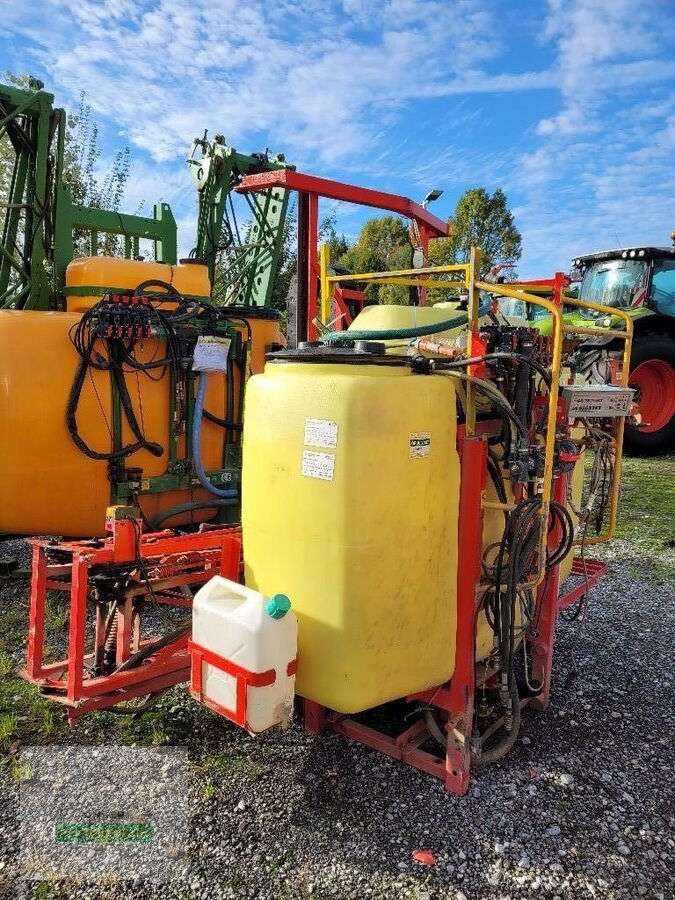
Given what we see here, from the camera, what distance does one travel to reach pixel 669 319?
30.3 ft

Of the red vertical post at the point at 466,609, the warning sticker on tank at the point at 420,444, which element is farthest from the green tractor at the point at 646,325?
the warning sticker on tank at the point at 420,444

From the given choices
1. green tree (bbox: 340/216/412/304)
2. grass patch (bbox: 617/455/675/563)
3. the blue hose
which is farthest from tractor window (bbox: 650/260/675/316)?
green tree (bbox: 340/216/412/304)

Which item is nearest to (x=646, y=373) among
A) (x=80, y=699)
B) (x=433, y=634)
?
(x=433, y=634)

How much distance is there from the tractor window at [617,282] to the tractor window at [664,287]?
193 millimetres

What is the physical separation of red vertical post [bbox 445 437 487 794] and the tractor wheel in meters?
7.42

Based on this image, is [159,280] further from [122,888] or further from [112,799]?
[122,888]

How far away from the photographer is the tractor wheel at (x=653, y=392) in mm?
9023

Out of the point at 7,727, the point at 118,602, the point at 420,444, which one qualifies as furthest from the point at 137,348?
the point at 420,444

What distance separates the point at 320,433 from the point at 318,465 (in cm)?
10

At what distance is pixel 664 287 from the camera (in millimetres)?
9812

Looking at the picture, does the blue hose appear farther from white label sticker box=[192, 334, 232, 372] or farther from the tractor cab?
the tractor cab

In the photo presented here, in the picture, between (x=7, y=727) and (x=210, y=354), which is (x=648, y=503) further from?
(x=7, y=727)

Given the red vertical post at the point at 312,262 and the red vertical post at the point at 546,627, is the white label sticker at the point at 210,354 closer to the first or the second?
the red vertical post at the point at 312,262

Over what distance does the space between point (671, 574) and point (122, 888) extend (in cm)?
426
